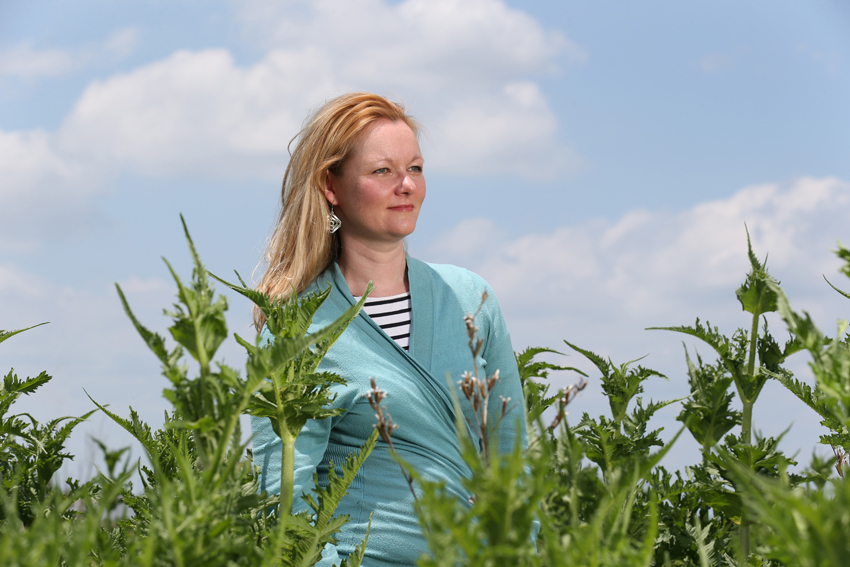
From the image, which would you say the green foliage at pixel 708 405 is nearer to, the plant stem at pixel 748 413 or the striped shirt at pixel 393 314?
the plant stem at pixel 748 413

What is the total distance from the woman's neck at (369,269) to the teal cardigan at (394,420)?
11 cm

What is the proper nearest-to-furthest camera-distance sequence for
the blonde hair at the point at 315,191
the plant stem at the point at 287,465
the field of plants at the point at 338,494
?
1. the field of plants at the point at 338,494
2. the plant stem at the point at 287,465
3. the blonde hair at the point at 315,191

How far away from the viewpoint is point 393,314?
3336mm

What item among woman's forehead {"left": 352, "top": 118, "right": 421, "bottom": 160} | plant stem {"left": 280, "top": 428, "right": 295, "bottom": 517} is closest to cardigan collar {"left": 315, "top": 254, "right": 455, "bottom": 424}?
woman's forehead {"left": 352, "top": 118, "right": 421, "bottom": 160}

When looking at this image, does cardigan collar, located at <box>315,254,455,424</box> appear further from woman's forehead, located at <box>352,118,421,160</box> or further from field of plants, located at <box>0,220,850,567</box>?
field of plants, located at <box>0,220,850,567</box>

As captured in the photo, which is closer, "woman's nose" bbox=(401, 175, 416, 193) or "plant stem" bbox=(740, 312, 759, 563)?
"plant stem" bbox=(740, 312, 759, 563)

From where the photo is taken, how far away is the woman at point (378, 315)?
108 inches

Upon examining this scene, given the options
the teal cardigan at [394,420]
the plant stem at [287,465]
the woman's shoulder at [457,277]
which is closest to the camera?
the plant stem at [287,465]

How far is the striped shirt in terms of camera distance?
3.27 m

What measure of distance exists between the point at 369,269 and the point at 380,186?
367mm

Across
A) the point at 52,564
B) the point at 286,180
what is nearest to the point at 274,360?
the point at 52,564

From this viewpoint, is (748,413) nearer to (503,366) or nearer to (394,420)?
(503,366)

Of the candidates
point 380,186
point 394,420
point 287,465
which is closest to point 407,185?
point 380,186

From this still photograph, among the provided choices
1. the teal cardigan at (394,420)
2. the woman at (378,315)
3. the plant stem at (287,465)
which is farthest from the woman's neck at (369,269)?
the plant stem at (287,465)
